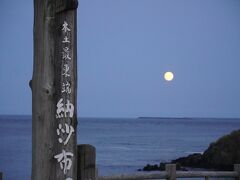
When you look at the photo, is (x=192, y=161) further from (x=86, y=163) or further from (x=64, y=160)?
(x=64, y=160)

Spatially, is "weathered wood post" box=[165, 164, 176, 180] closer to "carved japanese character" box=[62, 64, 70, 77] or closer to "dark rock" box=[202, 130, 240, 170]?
"carved japanese character" box=[62, 64, 70, 77]

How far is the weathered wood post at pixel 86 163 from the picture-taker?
309cm

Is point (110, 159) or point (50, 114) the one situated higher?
point (50, 114)

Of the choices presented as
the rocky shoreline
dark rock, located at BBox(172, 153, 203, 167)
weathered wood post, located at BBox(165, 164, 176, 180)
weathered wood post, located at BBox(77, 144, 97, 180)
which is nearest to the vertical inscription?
weathered wood post, located at BBox(77, 144, 97, 180)

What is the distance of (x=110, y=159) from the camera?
4188 cm

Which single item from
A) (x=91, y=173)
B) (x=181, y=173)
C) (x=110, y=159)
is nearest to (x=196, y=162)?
(x=110, y=159)

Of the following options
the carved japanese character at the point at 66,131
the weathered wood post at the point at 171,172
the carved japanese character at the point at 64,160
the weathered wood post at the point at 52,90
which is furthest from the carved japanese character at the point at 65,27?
the weathered wood post at the point at 171,172

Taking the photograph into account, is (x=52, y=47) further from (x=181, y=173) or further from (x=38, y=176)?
(x=181, y=173)

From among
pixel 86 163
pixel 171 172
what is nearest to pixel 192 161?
pixel 171 172

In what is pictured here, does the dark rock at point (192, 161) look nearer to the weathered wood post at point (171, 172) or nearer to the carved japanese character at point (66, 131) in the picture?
the weathered wood post at point (171, 172)

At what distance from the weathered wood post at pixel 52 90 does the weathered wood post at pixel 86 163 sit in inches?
7.0

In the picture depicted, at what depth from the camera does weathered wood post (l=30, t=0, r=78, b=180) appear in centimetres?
284

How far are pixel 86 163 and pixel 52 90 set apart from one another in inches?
23.3

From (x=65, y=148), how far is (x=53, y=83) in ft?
1.36
